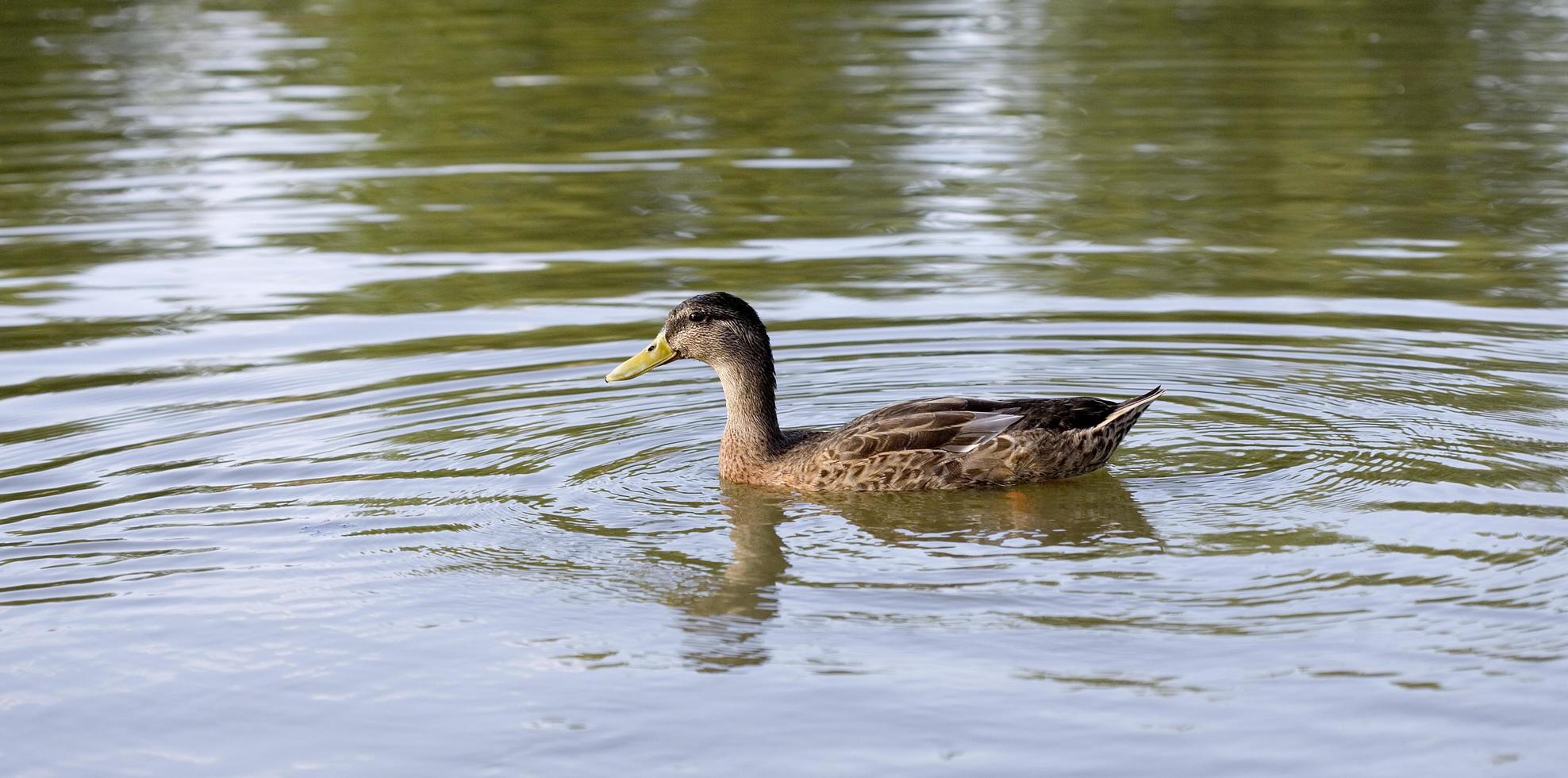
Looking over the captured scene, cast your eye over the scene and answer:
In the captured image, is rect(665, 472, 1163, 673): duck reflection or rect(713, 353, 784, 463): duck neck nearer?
rect(665, 472, 1163, 673): duck reflection

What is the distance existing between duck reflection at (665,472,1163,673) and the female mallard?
0.07 meters

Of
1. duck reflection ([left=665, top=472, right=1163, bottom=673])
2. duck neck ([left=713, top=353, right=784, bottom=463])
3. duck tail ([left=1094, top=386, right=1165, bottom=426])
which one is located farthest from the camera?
duck neck ([left=713, top=353, right=784, bottom=463])

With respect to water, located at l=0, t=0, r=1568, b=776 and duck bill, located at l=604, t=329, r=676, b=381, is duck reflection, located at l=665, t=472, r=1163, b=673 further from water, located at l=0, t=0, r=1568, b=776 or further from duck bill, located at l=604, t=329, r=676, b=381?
duck bill, located at l=604, t=329, r=676, b=381

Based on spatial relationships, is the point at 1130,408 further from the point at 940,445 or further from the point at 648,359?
the point at 648,359

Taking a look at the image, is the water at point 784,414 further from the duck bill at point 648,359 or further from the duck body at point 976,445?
the duck bill at point 648,359

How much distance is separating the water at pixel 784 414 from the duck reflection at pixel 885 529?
0.03 m

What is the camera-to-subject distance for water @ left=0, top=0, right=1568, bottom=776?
259 inches

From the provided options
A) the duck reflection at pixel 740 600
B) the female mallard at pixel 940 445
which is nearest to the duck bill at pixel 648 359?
the female mallard at pixel 940 445

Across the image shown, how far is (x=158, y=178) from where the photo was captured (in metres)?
17.5

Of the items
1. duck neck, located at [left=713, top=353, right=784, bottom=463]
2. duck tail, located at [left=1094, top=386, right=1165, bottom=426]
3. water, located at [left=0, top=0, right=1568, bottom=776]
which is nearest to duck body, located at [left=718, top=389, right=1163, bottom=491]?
duck tail, located at [left=1094, top=386, right=1165, bottom=426]

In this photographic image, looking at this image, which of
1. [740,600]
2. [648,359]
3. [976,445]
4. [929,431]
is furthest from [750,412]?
[740,600]

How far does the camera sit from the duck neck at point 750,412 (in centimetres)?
941

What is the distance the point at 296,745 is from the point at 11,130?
15042mm

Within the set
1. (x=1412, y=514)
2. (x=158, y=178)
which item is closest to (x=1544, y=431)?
(x=1412, y=514)
